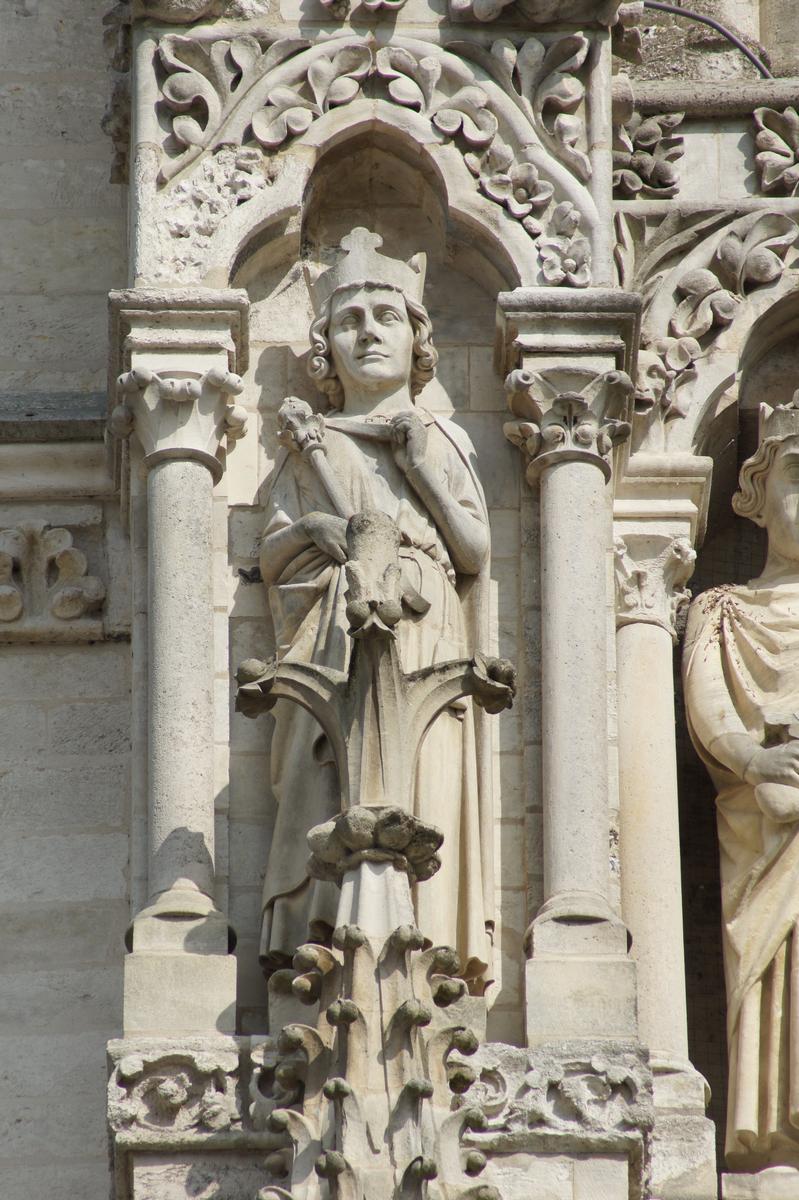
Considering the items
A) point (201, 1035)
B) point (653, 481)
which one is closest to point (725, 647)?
point (653, 481)

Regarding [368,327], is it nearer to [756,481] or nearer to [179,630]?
[179,630]

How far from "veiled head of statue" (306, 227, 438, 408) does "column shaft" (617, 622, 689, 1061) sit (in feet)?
3.30

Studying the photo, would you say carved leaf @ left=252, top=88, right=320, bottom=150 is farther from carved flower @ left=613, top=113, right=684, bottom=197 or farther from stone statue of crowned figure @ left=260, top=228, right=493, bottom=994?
carved flower @ left=613, top=113, right=684, bottom=197

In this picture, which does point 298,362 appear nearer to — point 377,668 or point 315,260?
point 315,260

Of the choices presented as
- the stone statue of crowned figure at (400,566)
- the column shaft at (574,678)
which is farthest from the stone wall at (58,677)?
the column shaft at (574,678)

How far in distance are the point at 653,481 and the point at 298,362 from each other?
1086 millimetres

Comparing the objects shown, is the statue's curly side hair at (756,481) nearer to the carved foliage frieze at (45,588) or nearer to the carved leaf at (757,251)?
the carved leaf at (757,251)

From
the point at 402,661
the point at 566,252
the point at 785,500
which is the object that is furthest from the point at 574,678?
the point at 566,252

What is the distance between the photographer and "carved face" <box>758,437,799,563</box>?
12086mm

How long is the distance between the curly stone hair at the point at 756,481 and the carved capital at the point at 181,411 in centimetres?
155

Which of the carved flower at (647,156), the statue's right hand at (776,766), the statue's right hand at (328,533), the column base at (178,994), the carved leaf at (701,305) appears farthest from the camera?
the carved flower at (647,156)

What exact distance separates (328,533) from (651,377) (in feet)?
4.61

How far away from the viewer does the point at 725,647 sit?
1191 centimetres

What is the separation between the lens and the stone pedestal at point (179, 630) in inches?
426
